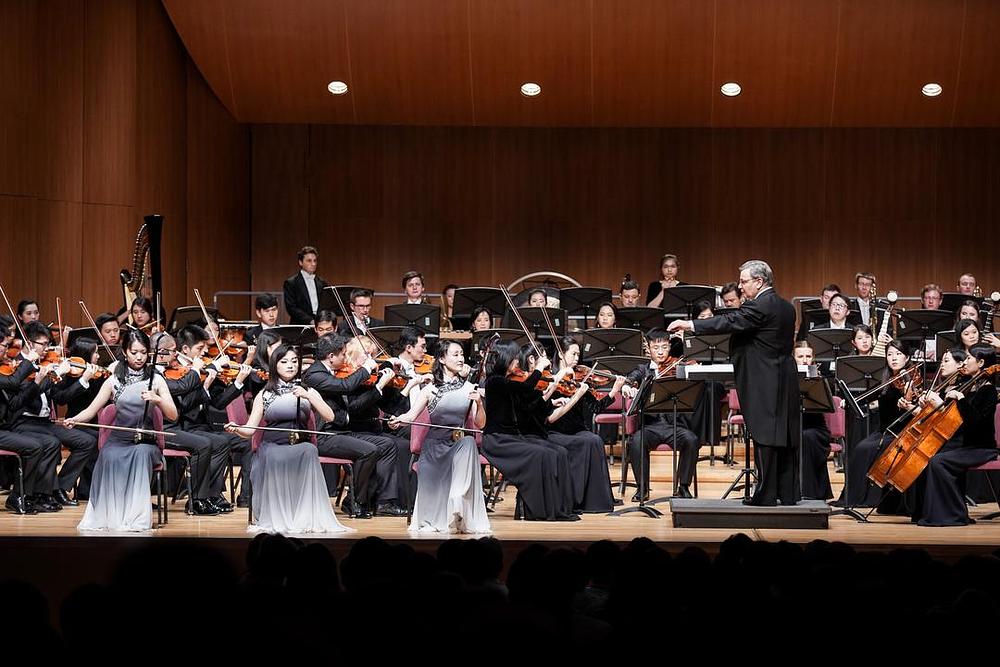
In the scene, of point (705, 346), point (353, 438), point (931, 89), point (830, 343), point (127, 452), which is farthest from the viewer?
point (931, 89)

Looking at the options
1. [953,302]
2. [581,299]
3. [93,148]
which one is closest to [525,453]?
[581,299]

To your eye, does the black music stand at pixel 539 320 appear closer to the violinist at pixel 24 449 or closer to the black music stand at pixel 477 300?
the black music stand at pixel 477 300

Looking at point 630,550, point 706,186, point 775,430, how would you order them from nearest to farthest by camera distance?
point 630,550 → point 775,430 → point 706,186

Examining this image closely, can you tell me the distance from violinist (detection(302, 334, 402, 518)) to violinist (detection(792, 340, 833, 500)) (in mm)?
2365

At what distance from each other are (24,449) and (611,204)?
787 cm

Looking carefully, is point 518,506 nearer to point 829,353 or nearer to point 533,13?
point 829,353

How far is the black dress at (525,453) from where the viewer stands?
6.78 m

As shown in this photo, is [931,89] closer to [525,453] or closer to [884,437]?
[884,437]

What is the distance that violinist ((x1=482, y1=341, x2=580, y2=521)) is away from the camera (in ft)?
22.2

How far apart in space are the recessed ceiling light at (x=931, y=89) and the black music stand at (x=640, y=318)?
4910mm

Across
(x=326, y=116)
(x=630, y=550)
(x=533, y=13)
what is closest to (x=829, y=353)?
(x=533, y=13)

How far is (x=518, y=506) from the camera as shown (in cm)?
696

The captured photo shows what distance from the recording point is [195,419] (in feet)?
24.2

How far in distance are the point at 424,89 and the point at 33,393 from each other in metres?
6.35
